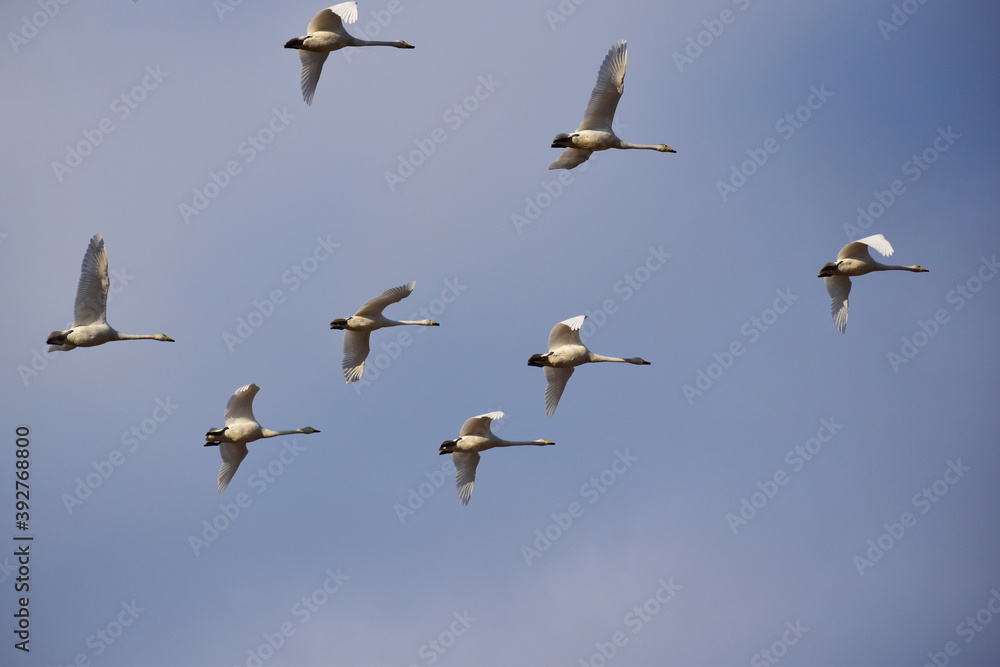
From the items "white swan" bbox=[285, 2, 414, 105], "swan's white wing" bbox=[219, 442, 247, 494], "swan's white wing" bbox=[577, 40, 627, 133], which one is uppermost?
"swan's white wing" bbox=[577, 40, 627, 133]

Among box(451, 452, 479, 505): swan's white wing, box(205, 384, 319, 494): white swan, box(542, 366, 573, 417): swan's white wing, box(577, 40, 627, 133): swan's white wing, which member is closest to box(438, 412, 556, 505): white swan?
box(451, 452, 479, 505): swan's white wing

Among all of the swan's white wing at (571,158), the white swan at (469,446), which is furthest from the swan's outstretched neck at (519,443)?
the swan's white wing at (571,158)

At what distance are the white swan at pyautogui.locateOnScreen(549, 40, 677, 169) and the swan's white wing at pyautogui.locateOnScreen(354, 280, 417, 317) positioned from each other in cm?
606

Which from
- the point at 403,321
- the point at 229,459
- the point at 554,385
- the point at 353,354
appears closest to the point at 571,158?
the point at 554,385

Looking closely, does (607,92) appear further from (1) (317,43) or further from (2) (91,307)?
(2) (91,307)

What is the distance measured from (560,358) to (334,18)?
1311 cm

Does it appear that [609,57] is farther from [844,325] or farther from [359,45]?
[844,325]

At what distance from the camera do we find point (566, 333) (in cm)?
5503

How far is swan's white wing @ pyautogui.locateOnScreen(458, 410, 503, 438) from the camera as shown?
54875 millimetres

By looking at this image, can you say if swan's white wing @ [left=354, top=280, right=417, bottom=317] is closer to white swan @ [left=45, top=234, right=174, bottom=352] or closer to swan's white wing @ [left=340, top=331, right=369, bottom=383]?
swan's white wing @ [left=340, top=331, right=369, bottom=383]

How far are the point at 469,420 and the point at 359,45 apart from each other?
12.8m

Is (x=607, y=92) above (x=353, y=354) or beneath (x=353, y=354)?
above

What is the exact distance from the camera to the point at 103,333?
53.4 metres

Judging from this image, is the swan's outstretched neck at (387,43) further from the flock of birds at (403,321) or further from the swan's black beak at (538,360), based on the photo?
the swan's black beak at (538,360)
